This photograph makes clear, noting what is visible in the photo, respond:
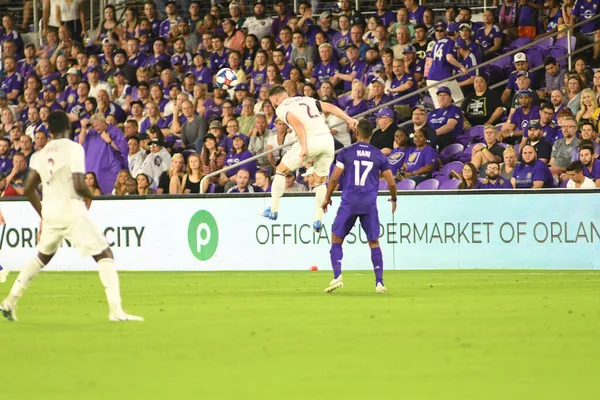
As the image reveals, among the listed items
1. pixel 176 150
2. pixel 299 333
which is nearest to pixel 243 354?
pixel 299 333

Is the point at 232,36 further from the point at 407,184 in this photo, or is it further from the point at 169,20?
the point at 407,184

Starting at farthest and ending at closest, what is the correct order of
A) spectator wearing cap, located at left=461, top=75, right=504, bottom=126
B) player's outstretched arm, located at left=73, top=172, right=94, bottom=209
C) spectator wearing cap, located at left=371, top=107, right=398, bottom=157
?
Answer: spectator wearing cap, located at left=371, top=107, right=398, bottom=157
spectator wearing cap, located at left=461, top=75, right=504, bottom=126
player's outstretched arm, located at left=73, top=172, right=94, bottom=209

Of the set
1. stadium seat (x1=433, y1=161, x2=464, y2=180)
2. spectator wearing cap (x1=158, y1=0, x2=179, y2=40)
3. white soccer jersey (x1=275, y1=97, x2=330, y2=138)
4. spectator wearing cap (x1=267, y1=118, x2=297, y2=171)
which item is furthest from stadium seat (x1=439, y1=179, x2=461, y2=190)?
spectator wearing cap (x1=158, y1=0, x2=179, y2=40)

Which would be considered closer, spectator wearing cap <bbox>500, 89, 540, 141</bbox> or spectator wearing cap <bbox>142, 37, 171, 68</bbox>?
spectator wearing cap <bbox>500, 89, 540, 141</bbox>

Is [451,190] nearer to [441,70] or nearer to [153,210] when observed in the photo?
[441,70]

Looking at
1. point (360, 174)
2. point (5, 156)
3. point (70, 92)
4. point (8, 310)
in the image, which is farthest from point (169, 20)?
point (8, 310)

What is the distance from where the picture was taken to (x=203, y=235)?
2322 cm

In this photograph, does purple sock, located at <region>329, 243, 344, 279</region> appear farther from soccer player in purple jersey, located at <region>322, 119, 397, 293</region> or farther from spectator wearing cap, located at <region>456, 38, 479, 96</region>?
spectator wearing cap, located at <region>456, 38, 479, 96</region>

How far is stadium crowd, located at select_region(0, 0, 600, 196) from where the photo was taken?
21766mm

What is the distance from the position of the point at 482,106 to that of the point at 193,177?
596 centimetres

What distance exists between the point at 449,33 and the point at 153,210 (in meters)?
6.99

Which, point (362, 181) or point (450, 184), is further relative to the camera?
point (450, 184)

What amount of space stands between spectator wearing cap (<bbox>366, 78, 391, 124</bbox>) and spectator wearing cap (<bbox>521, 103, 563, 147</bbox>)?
353 centimetres

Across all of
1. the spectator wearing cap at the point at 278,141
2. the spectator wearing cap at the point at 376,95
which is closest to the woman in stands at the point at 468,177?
the spectator wearing cap at the point at 376,95
